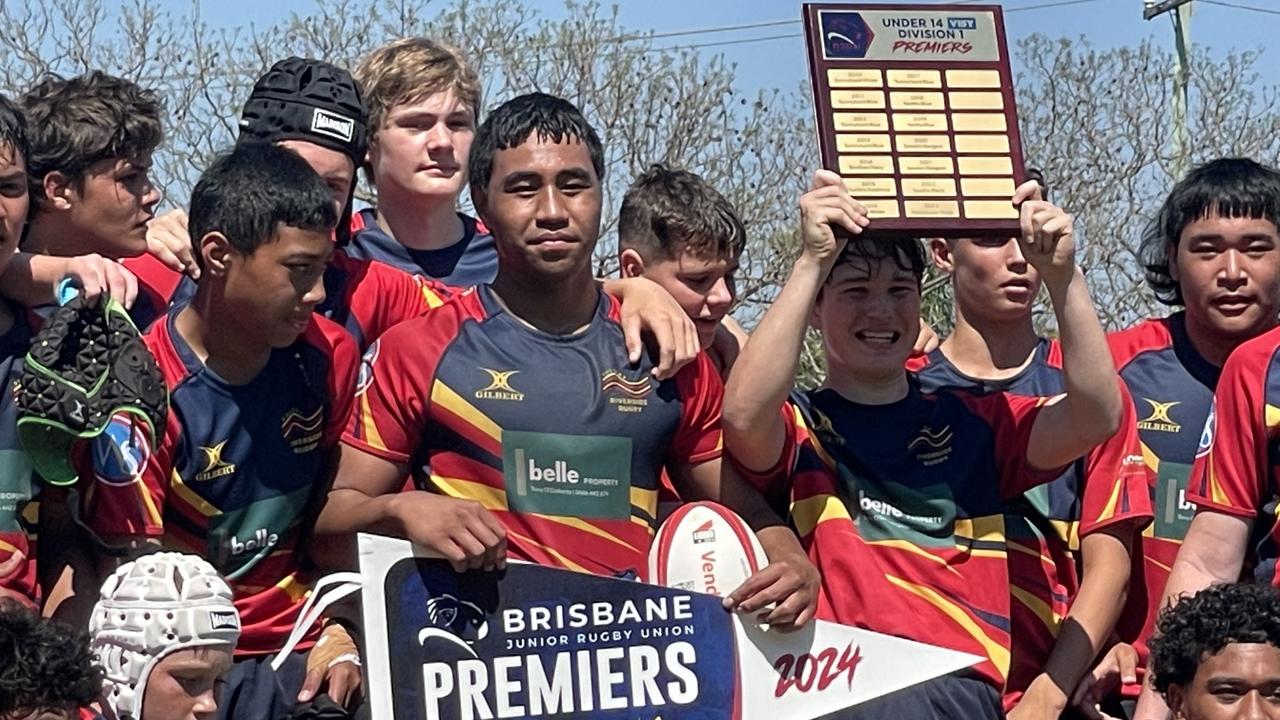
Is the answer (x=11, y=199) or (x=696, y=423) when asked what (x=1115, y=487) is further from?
(x=11, y=199)

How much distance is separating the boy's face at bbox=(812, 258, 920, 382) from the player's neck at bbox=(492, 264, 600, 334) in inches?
27.0

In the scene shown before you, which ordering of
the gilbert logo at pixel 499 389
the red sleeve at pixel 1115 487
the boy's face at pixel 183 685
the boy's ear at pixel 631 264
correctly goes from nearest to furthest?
the boy's face at pixel 183 685
the gilbert logo at pixel 499 389
the red sleeve at pixel 1115 487
the boy's ear at pixel 631 264

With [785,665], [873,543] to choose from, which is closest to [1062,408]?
[873,543]

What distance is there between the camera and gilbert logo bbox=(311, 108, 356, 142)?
20.2 ft

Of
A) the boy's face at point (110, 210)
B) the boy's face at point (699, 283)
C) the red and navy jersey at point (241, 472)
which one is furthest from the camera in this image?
the boy's face at point (699, 283)

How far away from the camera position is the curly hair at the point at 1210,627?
5113 mm

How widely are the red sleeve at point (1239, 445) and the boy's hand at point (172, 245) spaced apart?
2738mm

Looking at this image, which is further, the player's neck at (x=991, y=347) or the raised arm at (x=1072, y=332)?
the player's neck at (x=991, y=347)

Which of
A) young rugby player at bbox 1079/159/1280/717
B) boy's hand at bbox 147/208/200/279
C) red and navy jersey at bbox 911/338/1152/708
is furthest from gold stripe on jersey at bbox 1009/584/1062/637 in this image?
boy's hand at bbox 147/208/200/279

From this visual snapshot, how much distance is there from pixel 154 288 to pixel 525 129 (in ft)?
3.93

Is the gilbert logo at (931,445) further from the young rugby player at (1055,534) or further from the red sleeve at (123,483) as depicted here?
the red sleeve at (123,483)

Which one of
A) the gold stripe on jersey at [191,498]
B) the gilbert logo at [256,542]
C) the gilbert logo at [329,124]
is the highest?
the gilbert logo at [329,124]

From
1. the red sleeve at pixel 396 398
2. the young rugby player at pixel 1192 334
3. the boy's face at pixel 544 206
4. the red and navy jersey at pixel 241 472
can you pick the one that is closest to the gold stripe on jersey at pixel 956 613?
the young rugby player at pixel 1192 334

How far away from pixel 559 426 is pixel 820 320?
0.88m
